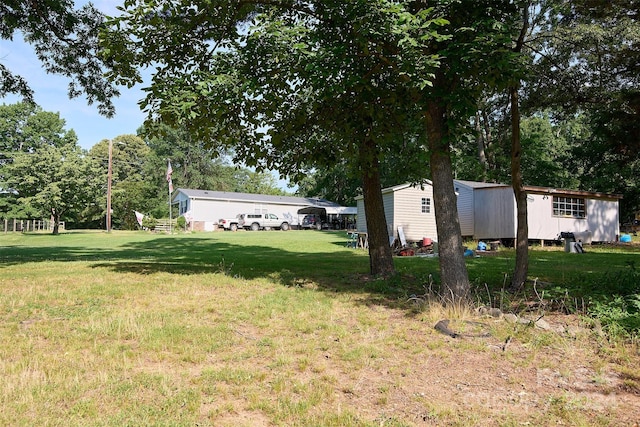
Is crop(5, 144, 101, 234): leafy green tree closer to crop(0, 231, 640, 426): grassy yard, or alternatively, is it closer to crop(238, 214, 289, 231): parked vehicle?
crop(238, 214, 289, 231): parked vehicle

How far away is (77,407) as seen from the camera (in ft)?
8.97

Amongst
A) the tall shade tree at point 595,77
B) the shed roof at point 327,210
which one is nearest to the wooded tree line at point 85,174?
the shed roof at point 327,210

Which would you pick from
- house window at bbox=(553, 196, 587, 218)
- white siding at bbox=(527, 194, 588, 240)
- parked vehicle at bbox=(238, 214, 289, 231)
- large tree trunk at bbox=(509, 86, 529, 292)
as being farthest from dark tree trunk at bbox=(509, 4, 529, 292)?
parked vehicle at bbox=(238, 214, 289, 231)

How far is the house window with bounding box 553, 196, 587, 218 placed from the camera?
19281 mm

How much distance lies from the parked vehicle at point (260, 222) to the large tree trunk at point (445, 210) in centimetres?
2972

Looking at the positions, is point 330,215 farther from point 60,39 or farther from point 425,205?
point 60,39

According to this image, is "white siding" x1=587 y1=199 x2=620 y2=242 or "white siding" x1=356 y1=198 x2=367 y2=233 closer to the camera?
"white siding" x1=587 y1=199 x2=620 y2=242

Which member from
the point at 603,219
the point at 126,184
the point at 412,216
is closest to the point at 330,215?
the point at 126,184

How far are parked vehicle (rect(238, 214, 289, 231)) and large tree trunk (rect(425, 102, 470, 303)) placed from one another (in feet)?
97.5

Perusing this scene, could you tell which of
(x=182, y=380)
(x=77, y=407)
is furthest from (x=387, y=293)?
(x=77, y=407)

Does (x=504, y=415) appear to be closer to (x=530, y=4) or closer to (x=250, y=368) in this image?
(x=250, y=368)

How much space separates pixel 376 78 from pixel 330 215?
112 ft

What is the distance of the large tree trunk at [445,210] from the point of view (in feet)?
19.5

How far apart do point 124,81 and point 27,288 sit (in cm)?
369
